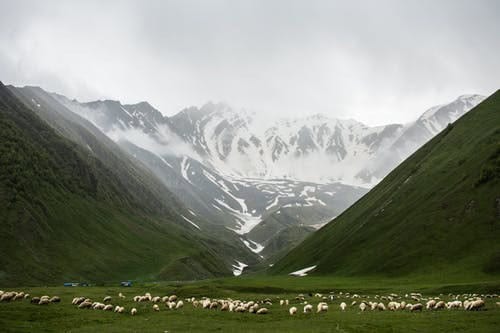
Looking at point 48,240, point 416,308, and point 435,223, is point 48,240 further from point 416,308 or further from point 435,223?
point 416,308

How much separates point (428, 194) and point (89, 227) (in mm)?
143880

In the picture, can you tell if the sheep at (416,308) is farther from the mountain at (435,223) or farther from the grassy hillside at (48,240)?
the grassy hillside at (48,240)

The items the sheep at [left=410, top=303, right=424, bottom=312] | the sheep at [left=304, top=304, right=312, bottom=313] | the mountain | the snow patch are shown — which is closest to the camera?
the sheep at [left=410, top=303, right=424, bottom=312]

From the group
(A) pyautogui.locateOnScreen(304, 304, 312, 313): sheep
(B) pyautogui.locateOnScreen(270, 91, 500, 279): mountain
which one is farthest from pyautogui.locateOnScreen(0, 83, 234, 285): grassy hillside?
(A) pyautogui.locateOnScreen(304, 304, 312, 313): sheep

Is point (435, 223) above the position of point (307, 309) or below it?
above

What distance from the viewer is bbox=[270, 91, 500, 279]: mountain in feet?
293

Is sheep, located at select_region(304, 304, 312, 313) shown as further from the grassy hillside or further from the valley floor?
the grassy hillside

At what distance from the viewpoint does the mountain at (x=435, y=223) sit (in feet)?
293

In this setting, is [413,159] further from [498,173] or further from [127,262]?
[127,262]

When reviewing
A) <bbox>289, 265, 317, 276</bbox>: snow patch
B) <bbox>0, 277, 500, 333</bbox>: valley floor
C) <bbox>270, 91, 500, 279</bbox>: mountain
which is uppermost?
<bbox>270, 91, 500, 279</bbox>: mountain

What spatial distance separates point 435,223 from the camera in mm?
103750

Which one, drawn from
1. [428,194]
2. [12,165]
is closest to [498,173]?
[428,194]

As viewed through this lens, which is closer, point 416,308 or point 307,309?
point 416,308

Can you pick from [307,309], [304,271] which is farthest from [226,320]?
[304,271]
